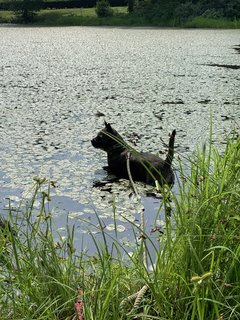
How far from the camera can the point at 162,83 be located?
7.12 meters

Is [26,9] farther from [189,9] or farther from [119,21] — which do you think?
[189,9]

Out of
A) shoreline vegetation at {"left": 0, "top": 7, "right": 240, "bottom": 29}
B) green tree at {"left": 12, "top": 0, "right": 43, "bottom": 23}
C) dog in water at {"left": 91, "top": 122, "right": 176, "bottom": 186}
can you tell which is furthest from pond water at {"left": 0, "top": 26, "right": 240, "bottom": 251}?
green tree at {"left": 12, "top": 0, "right": 43, "bottom": 23}

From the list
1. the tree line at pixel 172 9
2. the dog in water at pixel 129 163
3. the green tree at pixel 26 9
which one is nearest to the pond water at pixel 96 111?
the dog in water at pixel 129 163

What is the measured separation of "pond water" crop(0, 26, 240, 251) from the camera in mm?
2885

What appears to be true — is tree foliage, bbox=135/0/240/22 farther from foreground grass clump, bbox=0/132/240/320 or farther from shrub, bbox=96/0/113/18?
foreground grass clump, bbox=0/132/240/320

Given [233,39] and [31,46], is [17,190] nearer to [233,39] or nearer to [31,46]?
[31,46]

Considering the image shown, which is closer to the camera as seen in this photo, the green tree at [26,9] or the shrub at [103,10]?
the shrub at [103,10]

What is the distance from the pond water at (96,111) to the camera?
9.46 ft

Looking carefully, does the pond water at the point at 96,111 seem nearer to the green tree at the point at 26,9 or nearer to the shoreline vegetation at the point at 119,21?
the shoreline vegetation at the point at 119,21

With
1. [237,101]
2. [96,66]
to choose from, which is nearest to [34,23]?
[96,66]

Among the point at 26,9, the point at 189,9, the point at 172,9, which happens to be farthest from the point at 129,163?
the point at 26,9

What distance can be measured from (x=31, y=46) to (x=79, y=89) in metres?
6.05

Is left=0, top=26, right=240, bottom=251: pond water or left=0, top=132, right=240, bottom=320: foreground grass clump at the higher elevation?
left=0, top=132, right=240, bottom=320: foreground grass clump

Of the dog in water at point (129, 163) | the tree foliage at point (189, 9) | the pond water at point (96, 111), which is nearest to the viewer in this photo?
the pond water at point (96, 111)
